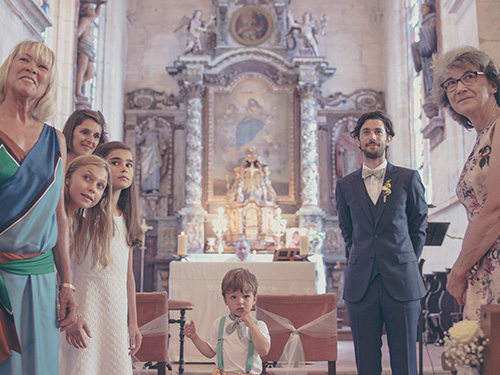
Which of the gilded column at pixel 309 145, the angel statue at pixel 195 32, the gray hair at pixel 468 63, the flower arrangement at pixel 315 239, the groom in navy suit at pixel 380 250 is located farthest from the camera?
the angel statue at pixel 195 32

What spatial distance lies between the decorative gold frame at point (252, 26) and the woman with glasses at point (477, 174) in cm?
1064

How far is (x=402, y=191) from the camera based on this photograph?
3053mm

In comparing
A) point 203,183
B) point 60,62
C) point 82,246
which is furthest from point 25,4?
point 203,183

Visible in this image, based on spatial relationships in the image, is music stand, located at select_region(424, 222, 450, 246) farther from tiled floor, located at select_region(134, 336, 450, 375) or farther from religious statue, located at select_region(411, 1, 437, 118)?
religious statue, located at select_region(411, 1, 437, 118)

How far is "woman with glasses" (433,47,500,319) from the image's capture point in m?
2.05

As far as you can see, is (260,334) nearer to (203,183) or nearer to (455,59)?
(455,59)

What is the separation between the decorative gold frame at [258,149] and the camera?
1209 cm

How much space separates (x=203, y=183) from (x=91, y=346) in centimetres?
965

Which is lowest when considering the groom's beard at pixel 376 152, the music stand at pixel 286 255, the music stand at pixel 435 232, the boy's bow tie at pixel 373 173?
the music stand at pixel 286 255

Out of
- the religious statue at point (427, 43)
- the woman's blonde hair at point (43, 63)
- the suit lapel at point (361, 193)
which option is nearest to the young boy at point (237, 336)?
the suit lapel at point (361, 193)

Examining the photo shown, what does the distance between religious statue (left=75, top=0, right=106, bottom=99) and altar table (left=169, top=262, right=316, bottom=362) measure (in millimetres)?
4867

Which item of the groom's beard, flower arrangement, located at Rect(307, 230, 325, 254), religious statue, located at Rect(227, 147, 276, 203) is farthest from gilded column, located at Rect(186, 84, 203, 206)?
the groom's beard

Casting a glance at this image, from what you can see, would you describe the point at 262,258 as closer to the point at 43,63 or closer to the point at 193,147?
the point at 193,147

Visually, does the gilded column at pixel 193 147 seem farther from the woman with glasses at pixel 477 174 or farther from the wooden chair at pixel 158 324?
the woman with glasses at pixel 477 174
